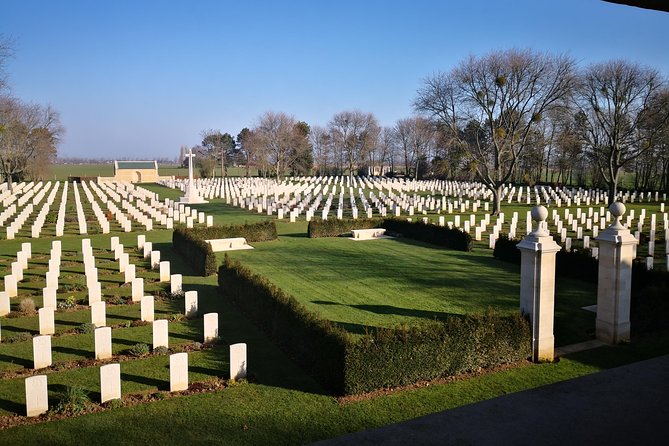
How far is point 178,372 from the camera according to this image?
25.4 ft

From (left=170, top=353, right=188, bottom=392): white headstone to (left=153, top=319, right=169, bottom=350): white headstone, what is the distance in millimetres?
1948

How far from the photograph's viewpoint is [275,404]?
23.9ft

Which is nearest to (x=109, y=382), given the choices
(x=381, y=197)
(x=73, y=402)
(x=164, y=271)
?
(x=73, y=402)

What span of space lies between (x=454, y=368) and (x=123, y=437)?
189 inches

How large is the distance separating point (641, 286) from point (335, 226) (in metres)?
13.9

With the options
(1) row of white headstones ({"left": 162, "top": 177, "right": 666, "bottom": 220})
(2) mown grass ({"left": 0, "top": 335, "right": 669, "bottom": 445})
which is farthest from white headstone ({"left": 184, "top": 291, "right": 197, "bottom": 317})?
(1) row of white headstones ({"left": 162, "top": 177, "right": 666, "bottom": 220})

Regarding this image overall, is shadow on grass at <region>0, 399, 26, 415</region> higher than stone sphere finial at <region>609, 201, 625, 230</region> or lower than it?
lower

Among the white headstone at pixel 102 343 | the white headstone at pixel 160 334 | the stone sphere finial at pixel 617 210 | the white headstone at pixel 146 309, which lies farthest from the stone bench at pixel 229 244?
the stone sphere finial at pixel 617 210

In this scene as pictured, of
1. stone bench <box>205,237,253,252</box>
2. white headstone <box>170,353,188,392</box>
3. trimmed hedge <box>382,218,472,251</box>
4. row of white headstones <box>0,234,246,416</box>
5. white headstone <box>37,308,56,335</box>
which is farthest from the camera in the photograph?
stone bench <box>205,237,253,252</box>

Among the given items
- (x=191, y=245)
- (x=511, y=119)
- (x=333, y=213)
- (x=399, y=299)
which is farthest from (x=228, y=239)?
(x=511, y=119)

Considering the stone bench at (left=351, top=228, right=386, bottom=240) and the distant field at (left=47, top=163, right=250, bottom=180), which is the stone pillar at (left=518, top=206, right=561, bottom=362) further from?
the distant field at (left=47, top=163, right=250, bottom=180)

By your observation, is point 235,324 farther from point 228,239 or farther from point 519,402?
point 228,239

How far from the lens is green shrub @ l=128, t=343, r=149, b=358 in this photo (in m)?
9.34

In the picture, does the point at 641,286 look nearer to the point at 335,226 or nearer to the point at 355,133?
the point at 335,226
